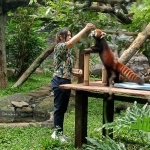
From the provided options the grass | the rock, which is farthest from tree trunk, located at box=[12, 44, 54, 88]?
the grass

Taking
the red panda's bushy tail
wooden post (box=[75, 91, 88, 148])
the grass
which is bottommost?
the grass

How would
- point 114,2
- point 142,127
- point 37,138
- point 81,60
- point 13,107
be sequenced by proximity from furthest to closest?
point 13,107 < point 37,138 < point 81,60 < point 142,127 < point 114,2

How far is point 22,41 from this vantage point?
37.2ft

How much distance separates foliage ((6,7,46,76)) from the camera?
436 inches

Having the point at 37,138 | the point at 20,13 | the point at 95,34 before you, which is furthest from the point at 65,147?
the point at 20,13

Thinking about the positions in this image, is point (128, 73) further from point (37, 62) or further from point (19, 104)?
point (37, 62)

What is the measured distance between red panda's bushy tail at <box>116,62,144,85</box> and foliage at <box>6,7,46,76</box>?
7922 mm

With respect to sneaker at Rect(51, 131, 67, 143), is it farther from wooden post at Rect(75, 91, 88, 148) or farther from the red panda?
the red panda

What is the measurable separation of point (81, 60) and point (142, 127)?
7.22ft

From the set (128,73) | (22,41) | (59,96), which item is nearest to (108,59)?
(128,73)

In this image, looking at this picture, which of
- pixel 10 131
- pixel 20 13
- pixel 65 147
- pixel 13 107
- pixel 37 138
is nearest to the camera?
pixel 65 147

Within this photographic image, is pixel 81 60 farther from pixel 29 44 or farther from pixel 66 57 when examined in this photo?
pixel 29 44

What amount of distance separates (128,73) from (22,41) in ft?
27.6

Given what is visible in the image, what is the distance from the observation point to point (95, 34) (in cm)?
341
